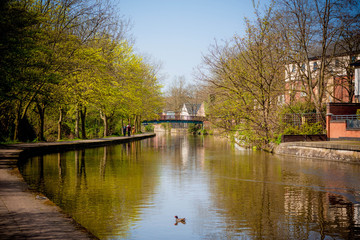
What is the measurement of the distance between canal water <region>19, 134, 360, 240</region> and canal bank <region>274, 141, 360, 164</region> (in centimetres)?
190

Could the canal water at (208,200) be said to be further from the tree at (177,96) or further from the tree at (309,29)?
the tree at (177,96)

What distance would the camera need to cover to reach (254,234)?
7.33 metres

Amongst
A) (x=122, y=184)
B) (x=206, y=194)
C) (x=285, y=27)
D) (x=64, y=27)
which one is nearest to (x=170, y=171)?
(x=122, y=184)

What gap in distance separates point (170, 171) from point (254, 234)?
957cm

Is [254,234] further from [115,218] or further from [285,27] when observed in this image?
[285,27]

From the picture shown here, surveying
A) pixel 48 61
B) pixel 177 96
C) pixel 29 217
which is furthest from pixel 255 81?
pixel 177 96

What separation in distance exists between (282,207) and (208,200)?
194cm

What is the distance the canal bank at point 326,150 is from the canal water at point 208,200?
74.6 inches

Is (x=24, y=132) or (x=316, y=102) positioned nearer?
(x=316, y=102)

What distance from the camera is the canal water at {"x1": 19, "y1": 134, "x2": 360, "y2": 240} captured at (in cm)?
766

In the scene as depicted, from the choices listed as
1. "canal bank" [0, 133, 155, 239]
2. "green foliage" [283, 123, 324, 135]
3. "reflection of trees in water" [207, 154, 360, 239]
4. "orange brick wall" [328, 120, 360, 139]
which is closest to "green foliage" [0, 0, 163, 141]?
"canal bank" [0, 133, 155, 239]

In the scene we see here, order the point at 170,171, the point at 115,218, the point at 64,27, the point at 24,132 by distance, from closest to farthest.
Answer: the point at 115,218 → the point at 170,171 → the point at 64,27 → the point at 24,132

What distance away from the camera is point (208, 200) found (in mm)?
10469

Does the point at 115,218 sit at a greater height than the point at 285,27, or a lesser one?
lesser
